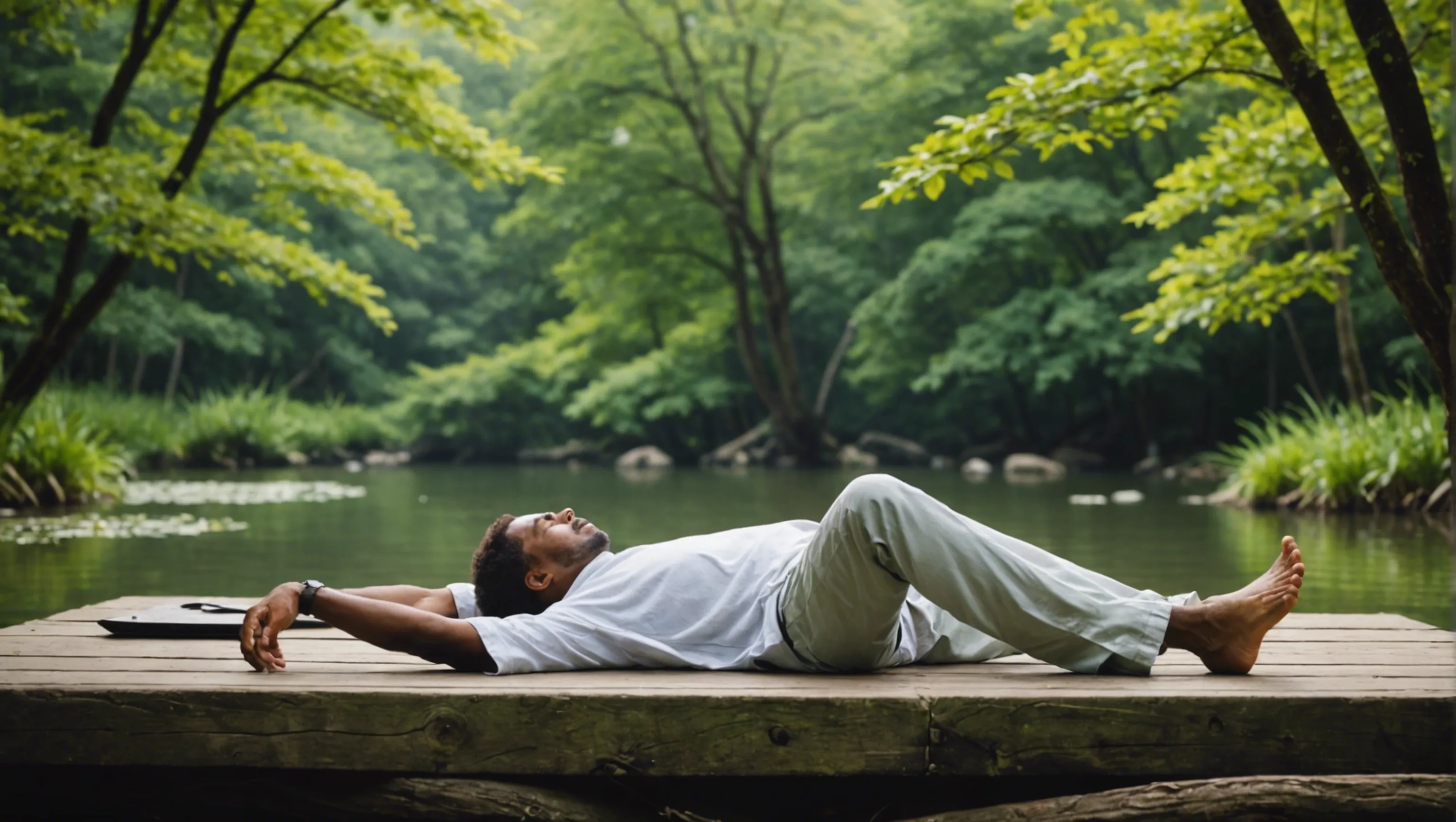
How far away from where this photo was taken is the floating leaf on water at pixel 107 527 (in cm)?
838

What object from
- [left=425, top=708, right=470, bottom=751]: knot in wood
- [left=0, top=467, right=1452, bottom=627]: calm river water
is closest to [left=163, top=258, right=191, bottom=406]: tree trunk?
[left=0, top=467, right=1452, bottom=627]: calm river water

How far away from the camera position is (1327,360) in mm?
22375

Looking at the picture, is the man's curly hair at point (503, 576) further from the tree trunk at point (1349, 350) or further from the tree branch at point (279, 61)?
the tree trunk at point (1349, 350)

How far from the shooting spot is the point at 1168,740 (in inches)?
100

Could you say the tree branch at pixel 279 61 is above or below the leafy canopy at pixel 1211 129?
above

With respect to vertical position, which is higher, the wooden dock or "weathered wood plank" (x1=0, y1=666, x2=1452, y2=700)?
"weathered wood plank" (x1=0, y1=666, x2=1452, y2=700)

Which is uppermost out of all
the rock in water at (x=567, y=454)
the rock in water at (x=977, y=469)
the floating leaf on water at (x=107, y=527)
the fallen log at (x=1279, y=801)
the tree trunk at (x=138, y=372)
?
the tree trunk at (x=138, y=372)

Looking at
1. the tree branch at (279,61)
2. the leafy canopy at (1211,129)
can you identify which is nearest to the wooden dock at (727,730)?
the leafy canopy at (1211,129)

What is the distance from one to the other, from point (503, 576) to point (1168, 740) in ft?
5.23

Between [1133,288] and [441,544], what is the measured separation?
48.4ft

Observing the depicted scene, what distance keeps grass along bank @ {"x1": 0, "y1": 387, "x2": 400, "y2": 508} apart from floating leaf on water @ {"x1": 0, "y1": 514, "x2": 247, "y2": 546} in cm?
110

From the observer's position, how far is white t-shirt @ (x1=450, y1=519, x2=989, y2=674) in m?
2.88

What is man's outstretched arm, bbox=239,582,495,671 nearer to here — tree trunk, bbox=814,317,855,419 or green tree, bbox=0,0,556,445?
green tree, bbox=0,0,556,445

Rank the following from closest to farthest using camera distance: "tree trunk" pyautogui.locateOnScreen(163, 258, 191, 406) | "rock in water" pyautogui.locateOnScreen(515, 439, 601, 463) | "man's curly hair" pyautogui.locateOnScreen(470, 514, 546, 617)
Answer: "man's curly hair" pyautogui.locateOnScreen(470, 514, 546, 617), "tree trunk" pyautogui.locateOnScreen(163, 258, 191, 406), "rock in water" pyautogui.locateOnScreen(515, 439, 601, 463)
